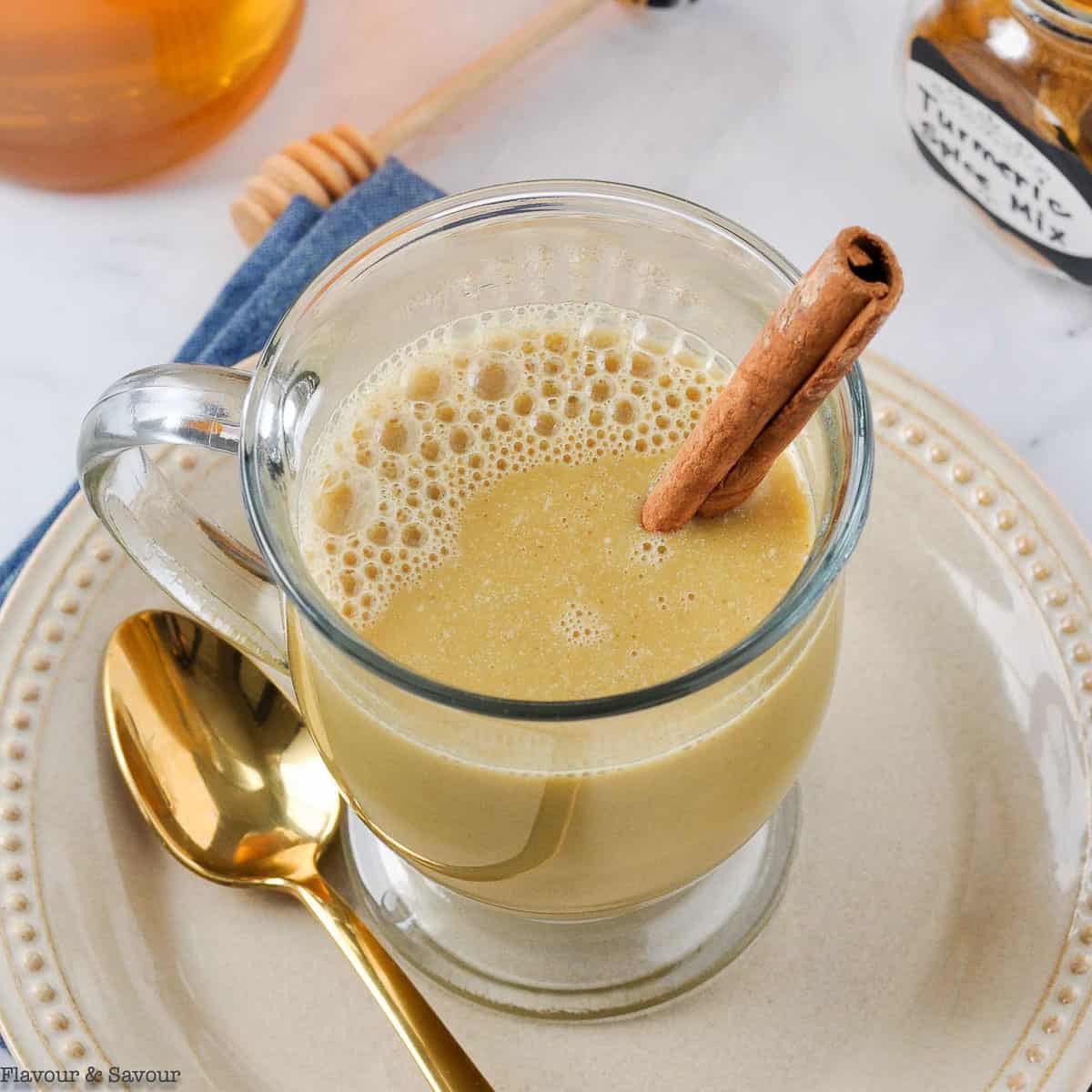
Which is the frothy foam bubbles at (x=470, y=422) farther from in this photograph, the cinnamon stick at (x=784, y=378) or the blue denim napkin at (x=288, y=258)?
the blue denim napkin at (x=288, y=258)

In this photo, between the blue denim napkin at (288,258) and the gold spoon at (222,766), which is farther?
the blue denim napkin at (288,258)

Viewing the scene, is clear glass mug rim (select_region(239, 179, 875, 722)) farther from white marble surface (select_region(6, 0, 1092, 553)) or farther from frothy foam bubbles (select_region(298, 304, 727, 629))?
white marble surface (select_region(6, 0, 1092, 553))

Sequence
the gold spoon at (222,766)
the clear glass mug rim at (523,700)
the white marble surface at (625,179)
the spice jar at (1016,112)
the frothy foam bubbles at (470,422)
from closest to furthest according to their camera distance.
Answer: the clear glass mug rim at (523,700), the frothy foam bubbles at (470,422), the gold spoon at (222,766), the spice jar at (1016,112), the white marble surface at (625,179)

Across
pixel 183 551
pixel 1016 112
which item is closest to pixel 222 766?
pixel 183 551

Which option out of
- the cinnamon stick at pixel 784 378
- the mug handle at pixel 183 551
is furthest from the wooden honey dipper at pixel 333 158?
the cinnamon stick at pixel 784 378

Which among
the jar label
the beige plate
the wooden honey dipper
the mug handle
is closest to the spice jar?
the jar label

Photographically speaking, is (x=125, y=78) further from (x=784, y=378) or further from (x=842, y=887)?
(x=842, y=887)
